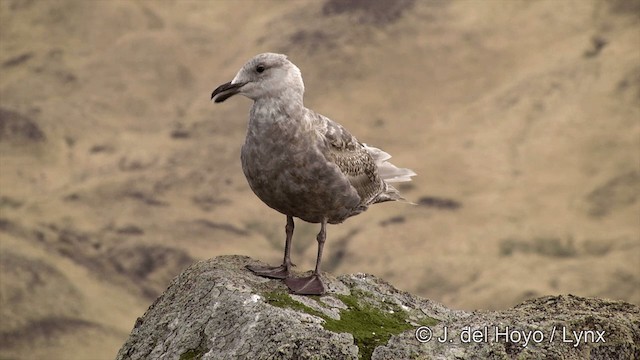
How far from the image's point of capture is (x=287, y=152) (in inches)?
465

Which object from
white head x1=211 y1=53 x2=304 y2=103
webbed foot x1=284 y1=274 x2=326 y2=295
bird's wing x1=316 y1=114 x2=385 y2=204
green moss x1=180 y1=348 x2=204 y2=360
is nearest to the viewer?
green moss x1=180 y1=348 x2=204 y2=360

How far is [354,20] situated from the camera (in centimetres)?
9688

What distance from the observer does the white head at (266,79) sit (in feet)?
39.1

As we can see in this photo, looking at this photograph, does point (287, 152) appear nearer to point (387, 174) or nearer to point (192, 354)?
point (192, 354)

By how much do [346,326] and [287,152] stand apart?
218 centimetres

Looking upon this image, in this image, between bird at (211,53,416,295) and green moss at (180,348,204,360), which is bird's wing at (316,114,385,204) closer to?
bird at (211,53,416,295)

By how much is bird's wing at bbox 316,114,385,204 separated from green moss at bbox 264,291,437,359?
154cm

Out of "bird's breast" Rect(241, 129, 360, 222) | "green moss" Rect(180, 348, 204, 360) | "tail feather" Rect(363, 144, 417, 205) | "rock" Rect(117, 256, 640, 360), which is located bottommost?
"green moss" Rect(180, 348, 204, 360)

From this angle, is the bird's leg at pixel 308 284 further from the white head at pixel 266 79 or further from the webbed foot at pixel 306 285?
the white head at pixel 266 79

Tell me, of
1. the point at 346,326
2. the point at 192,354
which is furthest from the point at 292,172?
the point at 192,354

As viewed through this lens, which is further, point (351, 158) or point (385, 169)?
point (385, 169)

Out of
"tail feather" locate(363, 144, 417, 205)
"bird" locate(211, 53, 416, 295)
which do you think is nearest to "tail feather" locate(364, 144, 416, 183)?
"tail feather" locate(363, 144, 417, 205)

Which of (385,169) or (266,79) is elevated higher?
(385,169)

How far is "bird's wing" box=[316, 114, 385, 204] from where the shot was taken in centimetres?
1248
